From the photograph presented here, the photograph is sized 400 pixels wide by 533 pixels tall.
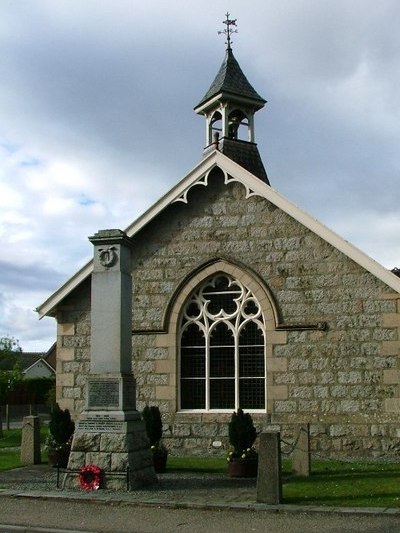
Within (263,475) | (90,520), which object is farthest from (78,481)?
(263,475)

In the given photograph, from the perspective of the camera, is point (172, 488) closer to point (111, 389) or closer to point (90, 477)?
point (90, 477)

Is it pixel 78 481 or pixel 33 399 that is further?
pixel 33 399

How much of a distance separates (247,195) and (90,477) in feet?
26.7

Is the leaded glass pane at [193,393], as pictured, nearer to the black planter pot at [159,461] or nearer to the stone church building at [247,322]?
the stone church building at [247,322]

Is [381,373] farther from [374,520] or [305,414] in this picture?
[374,520]

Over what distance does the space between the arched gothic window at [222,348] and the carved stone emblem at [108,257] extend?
16.8 ft

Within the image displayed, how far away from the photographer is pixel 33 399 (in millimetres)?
48250

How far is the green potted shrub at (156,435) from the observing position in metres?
14.1

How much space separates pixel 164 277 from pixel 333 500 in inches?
327

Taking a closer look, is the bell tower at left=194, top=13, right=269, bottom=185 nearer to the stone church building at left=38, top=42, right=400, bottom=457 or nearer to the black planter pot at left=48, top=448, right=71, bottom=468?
the stone church building at left=38, top=42, right=400, bottom=457

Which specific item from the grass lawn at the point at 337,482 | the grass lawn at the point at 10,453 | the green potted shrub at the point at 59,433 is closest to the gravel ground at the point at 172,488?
the grass lawn at the point at 337,482

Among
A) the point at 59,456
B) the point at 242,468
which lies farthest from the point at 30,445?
the point at 242,468

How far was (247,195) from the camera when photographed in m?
17.2

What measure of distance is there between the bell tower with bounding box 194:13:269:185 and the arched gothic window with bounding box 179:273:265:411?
656 cm
